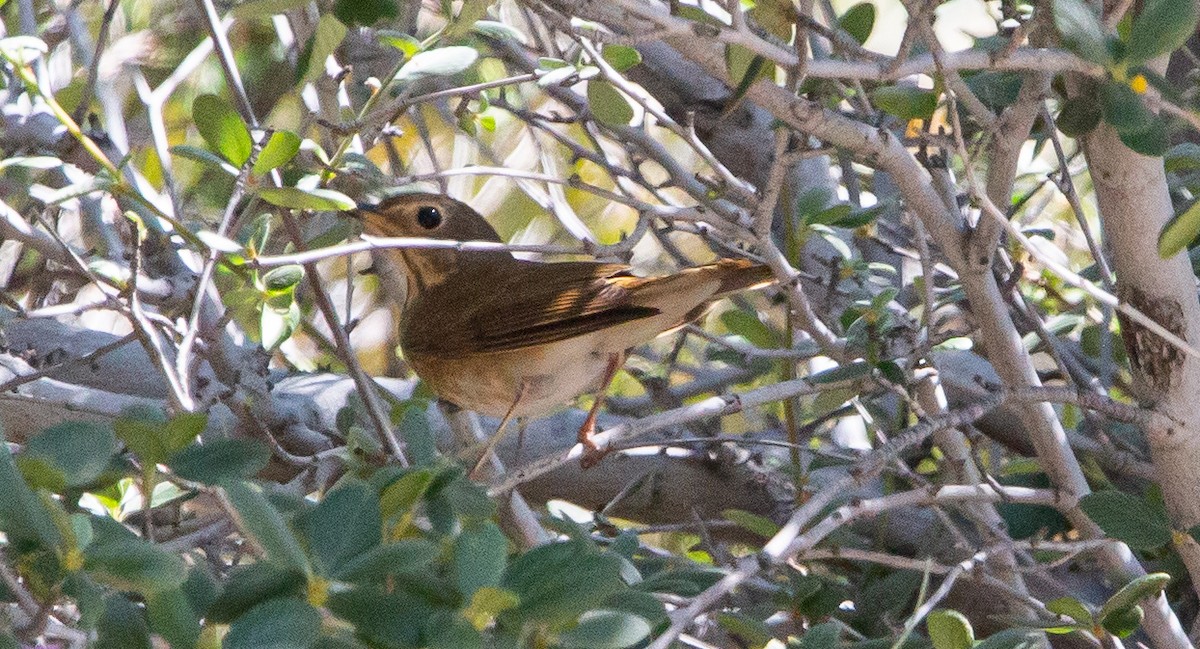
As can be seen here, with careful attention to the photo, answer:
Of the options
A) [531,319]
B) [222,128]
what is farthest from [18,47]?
[531,319]

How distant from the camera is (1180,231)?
2.08m

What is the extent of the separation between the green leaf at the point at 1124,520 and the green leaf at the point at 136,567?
1630mm

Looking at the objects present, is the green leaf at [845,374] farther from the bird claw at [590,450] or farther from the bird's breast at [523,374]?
the bird's breast at [523,374]

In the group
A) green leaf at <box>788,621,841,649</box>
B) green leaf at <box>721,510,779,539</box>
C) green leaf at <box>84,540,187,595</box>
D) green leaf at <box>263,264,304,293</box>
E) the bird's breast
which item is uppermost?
green leaf at <box>84,540,187,595</box>

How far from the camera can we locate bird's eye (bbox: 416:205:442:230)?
11.9ft

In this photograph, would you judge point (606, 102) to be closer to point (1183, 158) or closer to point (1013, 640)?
point (1183, 158)

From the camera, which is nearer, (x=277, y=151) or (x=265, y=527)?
(x=265, y=527)

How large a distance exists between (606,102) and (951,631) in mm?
1372

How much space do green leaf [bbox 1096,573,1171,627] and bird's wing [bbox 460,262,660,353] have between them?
1160 millimetres

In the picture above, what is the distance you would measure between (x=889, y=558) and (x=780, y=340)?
1117 mm

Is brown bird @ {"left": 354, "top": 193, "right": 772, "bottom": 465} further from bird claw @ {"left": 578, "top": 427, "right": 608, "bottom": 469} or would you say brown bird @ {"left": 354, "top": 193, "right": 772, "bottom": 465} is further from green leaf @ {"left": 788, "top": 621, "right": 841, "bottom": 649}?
green leaf @ {"left": 788, "top": 621, "right": 841, "bottom": 649}

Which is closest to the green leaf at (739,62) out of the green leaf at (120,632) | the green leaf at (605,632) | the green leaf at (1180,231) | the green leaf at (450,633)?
the green leaf at (1180,231)

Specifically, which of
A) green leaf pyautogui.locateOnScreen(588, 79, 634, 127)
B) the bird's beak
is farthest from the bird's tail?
the bird's beak

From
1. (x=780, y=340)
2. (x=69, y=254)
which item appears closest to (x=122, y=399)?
(x=69, y=254)
